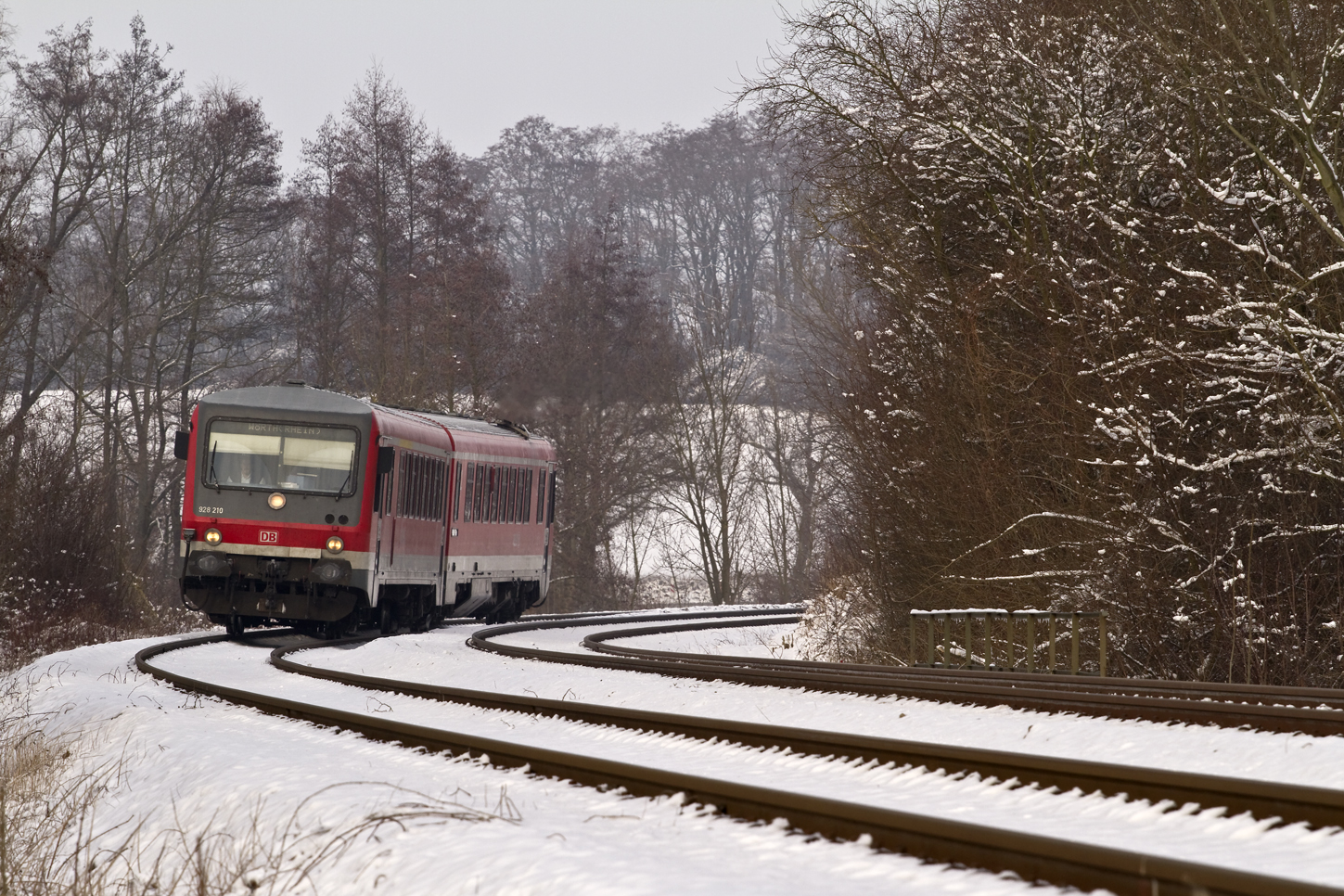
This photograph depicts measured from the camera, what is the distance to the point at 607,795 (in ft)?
22.8

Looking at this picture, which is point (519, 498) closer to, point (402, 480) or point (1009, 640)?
point (402, 480)

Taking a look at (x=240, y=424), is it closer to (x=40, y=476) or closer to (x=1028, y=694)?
A: (x=40, y=476)

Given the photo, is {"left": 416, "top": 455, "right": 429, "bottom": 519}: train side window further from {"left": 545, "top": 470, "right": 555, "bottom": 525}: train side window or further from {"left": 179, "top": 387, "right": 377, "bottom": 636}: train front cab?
{"left": 545, "top": 470, "right": 555, "bottom": 525}: train side window

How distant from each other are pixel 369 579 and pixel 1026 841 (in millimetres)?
15330

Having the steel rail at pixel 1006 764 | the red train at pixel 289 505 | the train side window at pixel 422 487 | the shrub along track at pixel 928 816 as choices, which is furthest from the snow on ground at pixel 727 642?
the shrub along track at pixel 928 816

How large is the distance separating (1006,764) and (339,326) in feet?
124

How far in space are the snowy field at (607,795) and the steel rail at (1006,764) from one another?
0.10 m

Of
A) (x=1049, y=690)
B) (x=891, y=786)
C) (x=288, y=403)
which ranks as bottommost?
(x=891, y=786)

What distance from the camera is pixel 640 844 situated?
18.6 ft

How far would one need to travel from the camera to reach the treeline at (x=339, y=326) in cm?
3525

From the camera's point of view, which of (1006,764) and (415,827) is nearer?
(415,827)

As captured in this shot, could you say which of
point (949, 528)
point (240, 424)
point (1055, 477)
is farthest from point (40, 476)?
point (1055, 477)

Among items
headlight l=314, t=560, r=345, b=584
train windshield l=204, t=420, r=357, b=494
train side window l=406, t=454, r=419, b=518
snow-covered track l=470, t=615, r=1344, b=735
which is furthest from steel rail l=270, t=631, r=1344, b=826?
train side window l=406, t=454, r=419, b=518

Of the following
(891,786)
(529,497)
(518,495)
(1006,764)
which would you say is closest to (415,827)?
(891,786)
